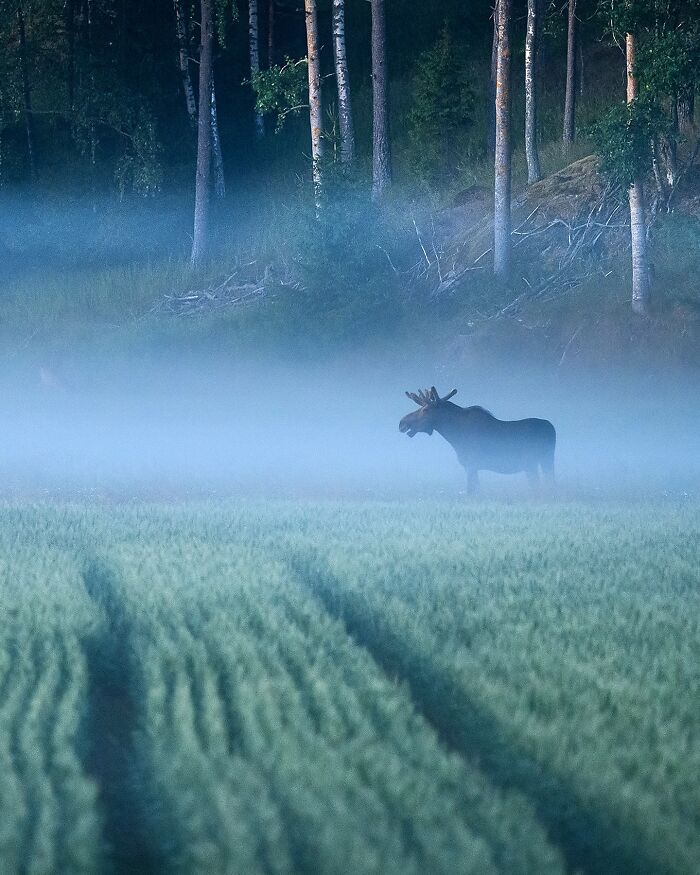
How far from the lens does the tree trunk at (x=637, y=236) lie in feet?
70.9

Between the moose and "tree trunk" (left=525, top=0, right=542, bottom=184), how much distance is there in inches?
591

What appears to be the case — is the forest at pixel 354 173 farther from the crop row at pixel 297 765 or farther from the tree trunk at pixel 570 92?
the crop row at pixel 297 765

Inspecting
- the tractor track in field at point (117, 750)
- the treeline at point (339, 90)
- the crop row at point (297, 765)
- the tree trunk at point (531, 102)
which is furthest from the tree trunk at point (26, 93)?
the crop row at point (297, 765)

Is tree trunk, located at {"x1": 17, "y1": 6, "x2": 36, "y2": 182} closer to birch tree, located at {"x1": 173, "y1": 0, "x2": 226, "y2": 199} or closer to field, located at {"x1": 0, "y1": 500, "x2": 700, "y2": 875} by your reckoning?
birch tree, located at {"x1": 173, "y1": 0, "x2": 226, "y2": 199}

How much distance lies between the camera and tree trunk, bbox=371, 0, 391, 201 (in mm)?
27969

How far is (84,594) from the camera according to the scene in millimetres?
5512

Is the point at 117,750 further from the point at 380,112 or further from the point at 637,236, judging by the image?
the point at 380,112

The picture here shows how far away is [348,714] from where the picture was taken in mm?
3645

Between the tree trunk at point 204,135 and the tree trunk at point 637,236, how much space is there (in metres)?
12.9

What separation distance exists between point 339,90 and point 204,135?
14.7 ft

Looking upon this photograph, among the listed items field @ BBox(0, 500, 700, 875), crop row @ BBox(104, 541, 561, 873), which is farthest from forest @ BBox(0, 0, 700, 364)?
crop row @ BBox(104, 541, 561, 873)

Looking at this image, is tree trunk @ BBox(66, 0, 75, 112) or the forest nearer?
the forest

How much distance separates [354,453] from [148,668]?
18.2m

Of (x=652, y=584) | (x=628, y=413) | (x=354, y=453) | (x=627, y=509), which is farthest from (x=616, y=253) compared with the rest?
(x=652, y=584)
